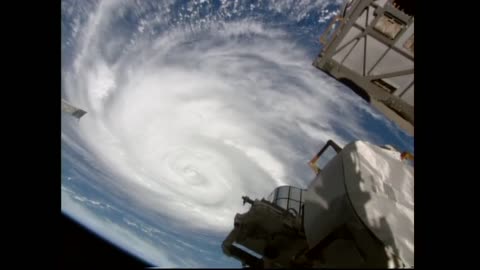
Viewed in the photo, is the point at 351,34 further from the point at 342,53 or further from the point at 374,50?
the point at 374,50

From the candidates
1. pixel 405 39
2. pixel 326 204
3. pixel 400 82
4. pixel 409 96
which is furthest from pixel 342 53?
pixel 326 204

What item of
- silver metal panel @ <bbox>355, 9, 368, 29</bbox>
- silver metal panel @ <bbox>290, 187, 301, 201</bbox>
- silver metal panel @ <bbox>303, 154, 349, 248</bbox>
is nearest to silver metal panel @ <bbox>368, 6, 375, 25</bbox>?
silver metal panel @ <bbox>355, 9, 368, 29</bbox>

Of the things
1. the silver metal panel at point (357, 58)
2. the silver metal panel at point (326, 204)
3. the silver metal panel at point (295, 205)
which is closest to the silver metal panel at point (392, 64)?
the silver metal panel at point (357, 58)

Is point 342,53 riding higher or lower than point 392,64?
lower

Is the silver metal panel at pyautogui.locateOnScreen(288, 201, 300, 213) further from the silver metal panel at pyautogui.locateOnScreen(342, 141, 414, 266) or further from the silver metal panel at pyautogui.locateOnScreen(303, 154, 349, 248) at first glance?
the silver metal panel at pyautogui.locateOnScreen(342, 141, 414, 266)
